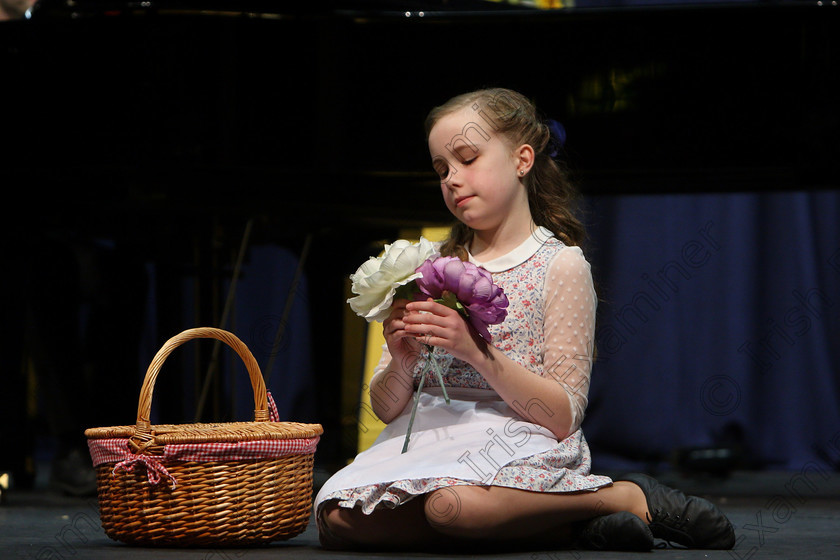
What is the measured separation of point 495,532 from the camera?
1939 mm

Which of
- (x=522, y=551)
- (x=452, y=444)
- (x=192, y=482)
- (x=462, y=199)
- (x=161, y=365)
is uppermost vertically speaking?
(x=462, y=199)

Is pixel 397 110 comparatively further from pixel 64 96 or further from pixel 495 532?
pixel 495 532

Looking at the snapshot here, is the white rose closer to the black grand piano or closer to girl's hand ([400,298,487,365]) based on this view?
girl's hand ([400,298,487,365])

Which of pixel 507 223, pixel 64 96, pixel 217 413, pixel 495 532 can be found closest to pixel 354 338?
pixel 217 413

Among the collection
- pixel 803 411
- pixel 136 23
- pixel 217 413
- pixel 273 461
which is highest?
pixel 136 23

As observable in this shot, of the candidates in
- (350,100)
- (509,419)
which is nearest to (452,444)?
(509,419)

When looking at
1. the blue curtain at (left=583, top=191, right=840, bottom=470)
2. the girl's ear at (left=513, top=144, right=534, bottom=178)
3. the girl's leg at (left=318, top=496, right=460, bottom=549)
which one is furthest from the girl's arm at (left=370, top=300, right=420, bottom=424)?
the blue curtain at (left=583, top=191, right=840, bottom=470)

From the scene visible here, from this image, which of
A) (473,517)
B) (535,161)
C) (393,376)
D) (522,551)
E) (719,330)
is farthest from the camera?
(719,330)

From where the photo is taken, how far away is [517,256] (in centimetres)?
220

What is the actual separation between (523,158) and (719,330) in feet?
10.5

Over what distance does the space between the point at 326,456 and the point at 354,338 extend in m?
0.45

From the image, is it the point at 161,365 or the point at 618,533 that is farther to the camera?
the point at 161,365

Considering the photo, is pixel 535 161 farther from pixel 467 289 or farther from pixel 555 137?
pixel 467 289

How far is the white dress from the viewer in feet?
6.41
